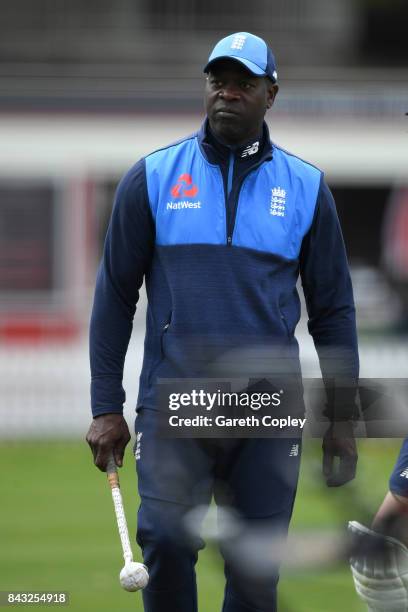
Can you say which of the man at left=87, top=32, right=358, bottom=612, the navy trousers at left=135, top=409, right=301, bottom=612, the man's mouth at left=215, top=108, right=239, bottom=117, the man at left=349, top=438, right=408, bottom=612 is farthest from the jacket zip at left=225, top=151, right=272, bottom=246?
the man at left=349, top=438, right=408, bottom=612

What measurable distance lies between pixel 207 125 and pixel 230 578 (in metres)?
1.40

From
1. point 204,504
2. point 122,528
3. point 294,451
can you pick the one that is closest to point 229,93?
point 294,451

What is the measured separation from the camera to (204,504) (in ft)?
13.9

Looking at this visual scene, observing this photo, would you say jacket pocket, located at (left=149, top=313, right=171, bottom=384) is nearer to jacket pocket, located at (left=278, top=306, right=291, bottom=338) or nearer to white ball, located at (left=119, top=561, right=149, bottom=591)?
jacket pocket, located at (left=278, top=306, right=291, bottom=338)

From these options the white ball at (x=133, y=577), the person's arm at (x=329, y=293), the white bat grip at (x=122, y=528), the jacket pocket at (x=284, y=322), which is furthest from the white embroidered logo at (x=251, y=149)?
the white ball at (x=133, y=577)

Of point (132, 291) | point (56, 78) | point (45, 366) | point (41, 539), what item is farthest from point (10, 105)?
point (132, 291)

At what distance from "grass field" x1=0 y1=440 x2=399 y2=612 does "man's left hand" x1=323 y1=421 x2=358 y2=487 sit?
0.05m

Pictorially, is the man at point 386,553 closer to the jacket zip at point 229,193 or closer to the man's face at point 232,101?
the jacket zip at point 229,193

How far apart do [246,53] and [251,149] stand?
0.97ft

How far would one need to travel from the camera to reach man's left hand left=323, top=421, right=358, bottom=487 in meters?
4.03

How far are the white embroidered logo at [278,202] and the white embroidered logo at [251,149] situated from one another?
0.44ft

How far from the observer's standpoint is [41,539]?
777 centimetres

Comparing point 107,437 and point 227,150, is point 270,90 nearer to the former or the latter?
point 227,150

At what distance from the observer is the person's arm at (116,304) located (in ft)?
14.1
